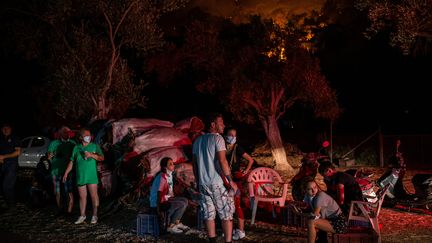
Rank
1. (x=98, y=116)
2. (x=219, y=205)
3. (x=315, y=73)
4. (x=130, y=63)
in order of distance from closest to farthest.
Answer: (x=219, y=205), (x=98, y=116), (x=315, y=73), (x=130, y=63)

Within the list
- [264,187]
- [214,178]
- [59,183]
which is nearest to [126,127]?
[59,183]

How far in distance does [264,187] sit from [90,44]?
33.4ft

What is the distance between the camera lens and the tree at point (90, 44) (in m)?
17.3

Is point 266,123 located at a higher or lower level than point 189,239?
higher

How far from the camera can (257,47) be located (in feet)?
65.1

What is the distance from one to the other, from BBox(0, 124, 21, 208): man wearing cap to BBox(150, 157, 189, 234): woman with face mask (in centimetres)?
448

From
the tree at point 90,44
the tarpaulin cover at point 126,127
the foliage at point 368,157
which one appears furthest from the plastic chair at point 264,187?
the foliage at point 368,157

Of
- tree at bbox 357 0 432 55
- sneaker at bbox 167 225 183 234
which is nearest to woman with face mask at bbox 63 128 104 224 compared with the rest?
sneaker at bbox 167 225 183 234

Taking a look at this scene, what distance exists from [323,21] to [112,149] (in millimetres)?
15249

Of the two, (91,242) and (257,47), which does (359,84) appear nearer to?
(257,47)

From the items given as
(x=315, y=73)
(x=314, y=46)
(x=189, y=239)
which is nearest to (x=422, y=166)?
(x=315, y=73)

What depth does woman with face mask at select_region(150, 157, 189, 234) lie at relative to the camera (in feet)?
29.0

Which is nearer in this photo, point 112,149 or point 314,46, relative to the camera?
point 112,149

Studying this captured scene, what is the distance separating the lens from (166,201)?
9016 millimetres
